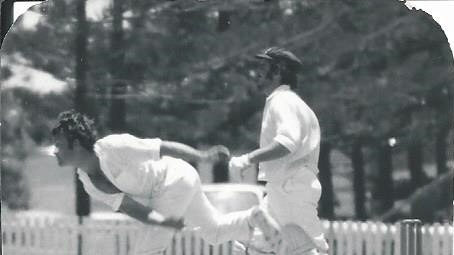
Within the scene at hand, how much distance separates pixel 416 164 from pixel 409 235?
36 centimetres

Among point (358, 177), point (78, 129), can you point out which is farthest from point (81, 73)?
point (358, 177)

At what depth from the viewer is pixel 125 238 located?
17.9ft

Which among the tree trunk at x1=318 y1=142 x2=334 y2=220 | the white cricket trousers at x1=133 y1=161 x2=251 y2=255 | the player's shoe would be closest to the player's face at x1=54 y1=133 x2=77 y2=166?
the white cricket trousers at x1=133 y1=161 x2=251 y2=255

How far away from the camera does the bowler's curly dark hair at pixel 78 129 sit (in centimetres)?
518

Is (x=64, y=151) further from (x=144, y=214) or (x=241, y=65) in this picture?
(x=241, y=65)

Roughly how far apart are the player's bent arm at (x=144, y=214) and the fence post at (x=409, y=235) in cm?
109

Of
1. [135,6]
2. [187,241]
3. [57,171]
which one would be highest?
[135,6]

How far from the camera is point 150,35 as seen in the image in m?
5.45

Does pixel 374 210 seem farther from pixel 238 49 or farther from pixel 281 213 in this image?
pixel 238 49

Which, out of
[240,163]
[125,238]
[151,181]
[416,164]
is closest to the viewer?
[240,163]

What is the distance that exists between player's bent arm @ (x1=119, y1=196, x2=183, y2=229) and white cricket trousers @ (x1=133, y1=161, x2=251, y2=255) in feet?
0.08

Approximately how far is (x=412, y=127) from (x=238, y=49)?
2.99 ft

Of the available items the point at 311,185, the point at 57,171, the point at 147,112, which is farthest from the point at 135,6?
the point at 311,185

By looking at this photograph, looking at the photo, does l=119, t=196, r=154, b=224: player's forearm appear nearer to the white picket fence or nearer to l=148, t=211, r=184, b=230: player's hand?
l=148, t=211, r=184, b=230: player's hand
